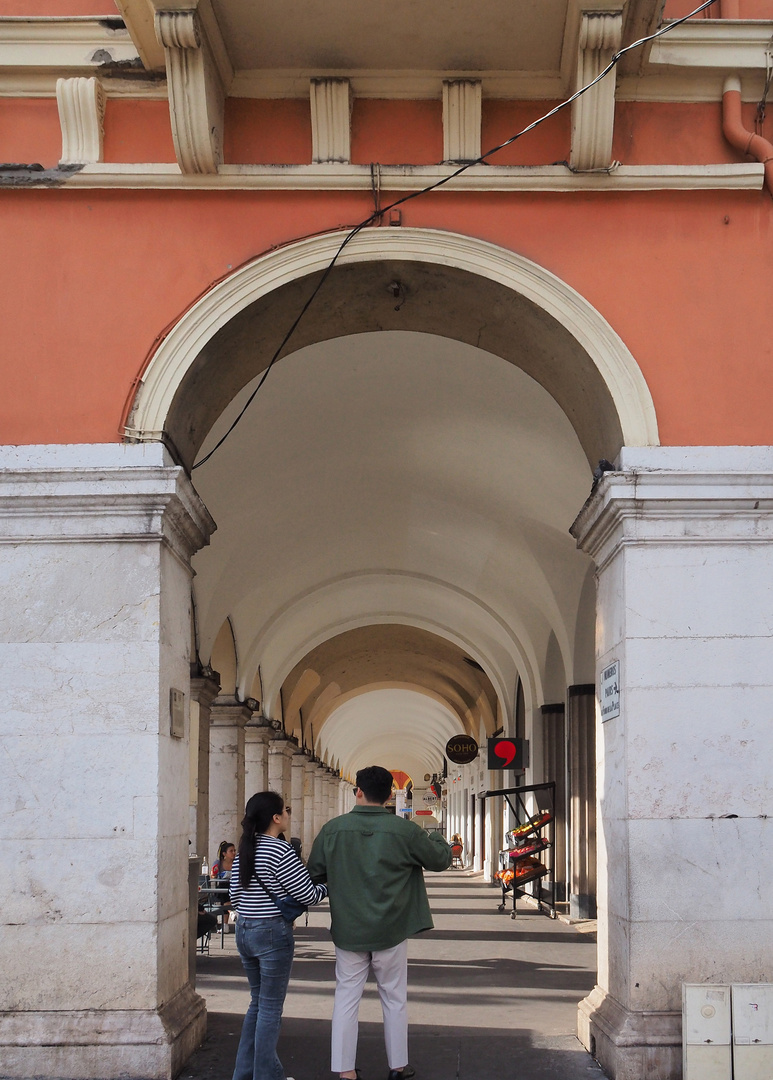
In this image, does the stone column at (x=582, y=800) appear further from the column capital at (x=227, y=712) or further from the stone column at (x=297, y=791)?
the stone column at (x=297, y=791)

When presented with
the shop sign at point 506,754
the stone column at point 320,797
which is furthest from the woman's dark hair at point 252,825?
the stone column at point 320,797

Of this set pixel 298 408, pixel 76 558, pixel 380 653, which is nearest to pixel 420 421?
pixel 298 408

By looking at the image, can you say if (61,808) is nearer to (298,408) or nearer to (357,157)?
(357,157)

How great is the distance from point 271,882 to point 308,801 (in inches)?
1024

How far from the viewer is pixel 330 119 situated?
6750 mm

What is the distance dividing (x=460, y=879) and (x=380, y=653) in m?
5.17

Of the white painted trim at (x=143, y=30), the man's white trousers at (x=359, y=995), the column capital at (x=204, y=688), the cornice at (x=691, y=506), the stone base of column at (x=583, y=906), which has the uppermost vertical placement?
the white painted trim at (x=143, y=30)

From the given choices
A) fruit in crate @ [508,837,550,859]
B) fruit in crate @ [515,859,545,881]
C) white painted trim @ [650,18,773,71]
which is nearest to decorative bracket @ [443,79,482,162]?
white painted trim @ [650,18,773,71]

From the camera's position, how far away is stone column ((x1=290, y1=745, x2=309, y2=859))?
26.4 metres

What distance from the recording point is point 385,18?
6.28 m

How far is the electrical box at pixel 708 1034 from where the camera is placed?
18.2ft

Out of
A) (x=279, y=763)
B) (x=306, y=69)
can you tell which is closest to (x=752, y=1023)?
(x=306, y=69)

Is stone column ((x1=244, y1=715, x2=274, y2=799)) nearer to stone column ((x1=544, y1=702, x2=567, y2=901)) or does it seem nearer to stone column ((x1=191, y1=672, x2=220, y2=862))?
stone column ((x1=544, y1=702, x2=567, y2=901))

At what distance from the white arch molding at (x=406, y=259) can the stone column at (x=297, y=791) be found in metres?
20.1
